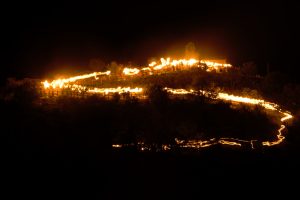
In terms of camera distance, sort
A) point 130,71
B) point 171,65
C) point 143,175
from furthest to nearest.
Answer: point 171,65 → point 130,71 → point 143,175

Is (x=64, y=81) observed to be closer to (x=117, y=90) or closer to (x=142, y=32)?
(x=117, y=90)

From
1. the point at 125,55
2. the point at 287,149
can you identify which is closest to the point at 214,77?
the point at 287,149

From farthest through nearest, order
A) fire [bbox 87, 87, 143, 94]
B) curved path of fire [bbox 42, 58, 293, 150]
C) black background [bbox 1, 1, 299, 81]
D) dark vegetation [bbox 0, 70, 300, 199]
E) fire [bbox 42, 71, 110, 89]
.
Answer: black background [bbox 1, 1, 299, 81]
fire [bbox 42, 71, 110, 89]
fire [bbox 87, 87, 143, 94]
curved path of fire [bbox 42, 58, 293, 150]
dark vegetation [bbox 0, 70, 300, 199]

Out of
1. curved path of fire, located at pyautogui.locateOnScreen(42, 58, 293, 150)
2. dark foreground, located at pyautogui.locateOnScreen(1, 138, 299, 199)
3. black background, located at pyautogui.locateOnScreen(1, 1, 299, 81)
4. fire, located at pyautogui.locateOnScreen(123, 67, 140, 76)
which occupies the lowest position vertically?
dark foreground, located at pyautogui.locateOnScreen(1, 138, 299, 199)

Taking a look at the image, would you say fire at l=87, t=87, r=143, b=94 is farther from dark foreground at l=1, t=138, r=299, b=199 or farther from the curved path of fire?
dark foreground at l=1, t=138, r=299, b=199

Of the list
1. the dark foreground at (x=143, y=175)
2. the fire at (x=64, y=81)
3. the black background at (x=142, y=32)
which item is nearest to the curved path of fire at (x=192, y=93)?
the fire at (x=64, y=81)

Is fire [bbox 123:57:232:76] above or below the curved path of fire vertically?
above

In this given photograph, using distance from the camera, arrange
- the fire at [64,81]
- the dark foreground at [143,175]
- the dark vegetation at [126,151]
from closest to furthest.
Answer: the dark foreground at [143,175]
the dark vegetation at [126,151]
the fire at [64,81]

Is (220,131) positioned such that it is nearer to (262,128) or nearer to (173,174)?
(262,128)

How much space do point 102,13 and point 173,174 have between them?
44.5 feet

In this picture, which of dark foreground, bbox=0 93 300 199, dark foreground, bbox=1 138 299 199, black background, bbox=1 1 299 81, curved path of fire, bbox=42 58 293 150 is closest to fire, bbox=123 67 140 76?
curved path of fire, bbox=42 58 293 150

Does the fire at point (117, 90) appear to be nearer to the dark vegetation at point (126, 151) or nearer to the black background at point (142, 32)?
the dark vegetation at point (126, 151)

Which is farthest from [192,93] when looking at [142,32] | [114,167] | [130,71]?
[142,32]

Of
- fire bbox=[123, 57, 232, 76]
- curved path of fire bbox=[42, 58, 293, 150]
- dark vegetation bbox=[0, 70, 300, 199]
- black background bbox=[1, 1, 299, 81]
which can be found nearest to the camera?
dark vegetation bbox=[0, 70, 300, 199]
